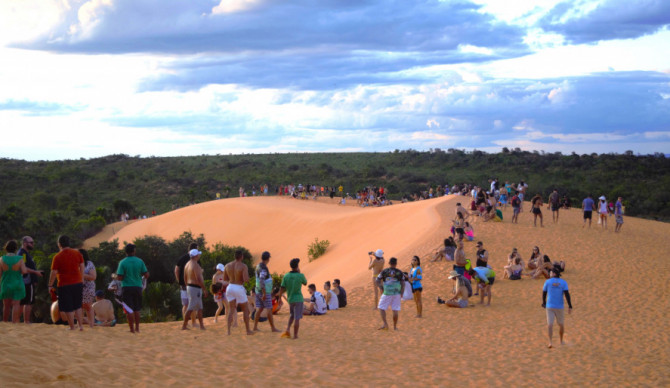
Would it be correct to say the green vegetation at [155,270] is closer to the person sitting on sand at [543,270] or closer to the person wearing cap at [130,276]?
the person wearing cap at [130,276]

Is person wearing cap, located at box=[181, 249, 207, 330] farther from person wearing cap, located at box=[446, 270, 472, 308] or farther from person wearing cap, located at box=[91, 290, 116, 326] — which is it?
person wearing cap, located at box=[446, 270, 472, 308]

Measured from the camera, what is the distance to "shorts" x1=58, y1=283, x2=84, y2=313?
409 inches

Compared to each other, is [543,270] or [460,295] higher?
[543,270]

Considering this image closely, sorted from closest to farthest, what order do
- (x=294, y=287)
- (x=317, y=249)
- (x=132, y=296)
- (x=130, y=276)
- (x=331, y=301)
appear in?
(x=130, y=276) < (x=132, y=296) < (x=294, y=287) < (x=331, y=301) < (x=317, y=249)

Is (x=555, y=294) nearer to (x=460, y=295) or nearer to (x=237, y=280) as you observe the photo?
(x=460, y=295)

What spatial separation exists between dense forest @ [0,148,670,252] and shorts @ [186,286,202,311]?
26.4 metres

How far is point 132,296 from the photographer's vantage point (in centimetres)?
1127

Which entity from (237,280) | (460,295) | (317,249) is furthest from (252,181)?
(237,280)

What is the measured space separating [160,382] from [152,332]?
4035 mm

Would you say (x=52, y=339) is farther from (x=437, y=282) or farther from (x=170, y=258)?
(x=170, y=258)

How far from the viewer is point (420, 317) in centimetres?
1548

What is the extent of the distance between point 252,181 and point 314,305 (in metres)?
51.0

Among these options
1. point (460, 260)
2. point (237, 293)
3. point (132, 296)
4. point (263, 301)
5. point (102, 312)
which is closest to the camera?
point (132, 296)

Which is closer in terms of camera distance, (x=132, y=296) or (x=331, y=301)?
(x=132, y=296)
